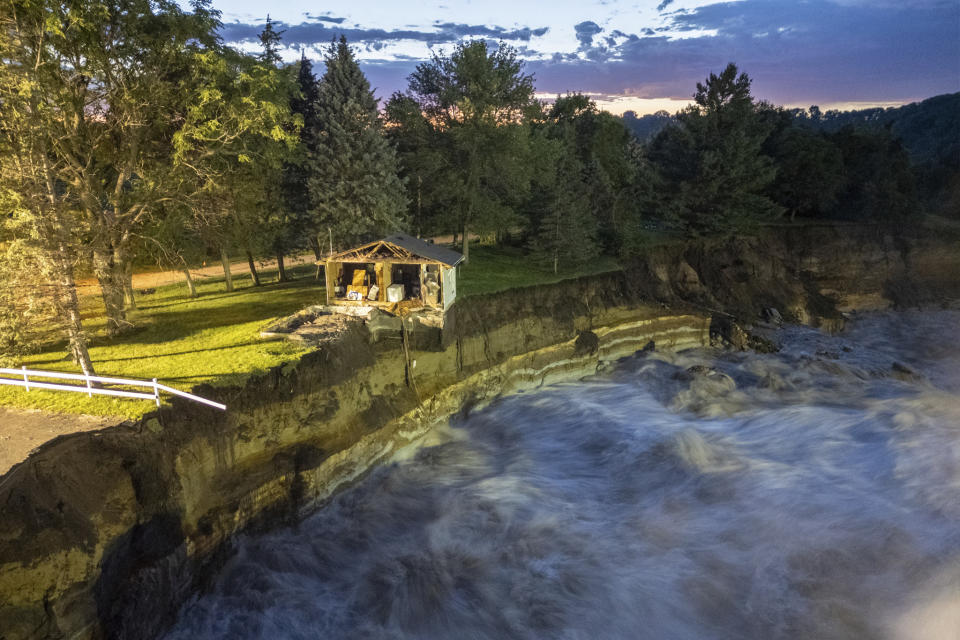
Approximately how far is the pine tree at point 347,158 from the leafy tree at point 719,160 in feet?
69.0

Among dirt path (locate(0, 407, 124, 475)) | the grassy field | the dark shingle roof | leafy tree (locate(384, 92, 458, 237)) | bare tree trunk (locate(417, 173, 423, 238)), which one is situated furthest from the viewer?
bare tree trunk (locate(417, 173, 423, 238))

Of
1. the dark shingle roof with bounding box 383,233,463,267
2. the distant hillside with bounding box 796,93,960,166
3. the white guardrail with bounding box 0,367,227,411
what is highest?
the distant hillside with bounding box 796,93,960,166

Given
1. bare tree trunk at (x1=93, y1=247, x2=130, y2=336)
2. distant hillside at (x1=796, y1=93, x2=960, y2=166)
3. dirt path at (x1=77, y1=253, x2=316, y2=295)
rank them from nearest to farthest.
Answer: bare tree trunk at (x1=93, y1=247, x2=130, y2=336), dirt path at (x1=77, y1=253, x2=316, y2=295), distant hillside at (x1=796, y1=93, x2=960, y2=166)

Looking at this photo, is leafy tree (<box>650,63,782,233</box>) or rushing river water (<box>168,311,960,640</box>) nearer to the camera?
rushing river water (<box>168,311,960,640</box>)

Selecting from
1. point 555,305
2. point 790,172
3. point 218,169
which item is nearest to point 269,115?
point 218,169

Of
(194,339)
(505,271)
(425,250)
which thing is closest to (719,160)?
(505,271)

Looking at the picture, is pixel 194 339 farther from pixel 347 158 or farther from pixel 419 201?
pixel 419 201

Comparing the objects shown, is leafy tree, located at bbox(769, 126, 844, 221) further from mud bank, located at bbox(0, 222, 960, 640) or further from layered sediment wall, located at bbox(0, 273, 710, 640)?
layered sediment wall, located at bbox(0, 273, 710, 640)

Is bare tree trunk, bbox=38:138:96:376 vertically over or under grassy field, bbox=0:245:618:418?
over

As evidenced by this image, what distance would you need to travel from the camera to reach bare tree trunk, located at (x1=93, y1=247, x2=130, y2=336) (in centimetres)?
1730

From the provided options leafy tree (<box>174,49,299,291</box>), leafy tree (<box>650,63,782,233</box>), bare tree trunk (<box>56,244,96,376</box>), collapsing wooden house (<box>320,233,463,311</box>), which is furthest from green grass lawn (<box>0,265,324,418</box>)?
leafy tree (<box>650,63,782,233</box>)

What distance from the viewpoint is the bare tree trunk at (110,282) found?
17.3m

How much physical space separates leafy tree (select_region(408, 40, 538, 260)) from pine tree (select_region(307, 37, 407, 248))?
565cm

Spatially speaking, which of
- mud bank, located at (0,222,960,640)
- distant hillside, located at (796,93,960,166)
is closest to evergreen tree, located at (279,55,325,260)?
mud bank, located at (0,222,960,640)
